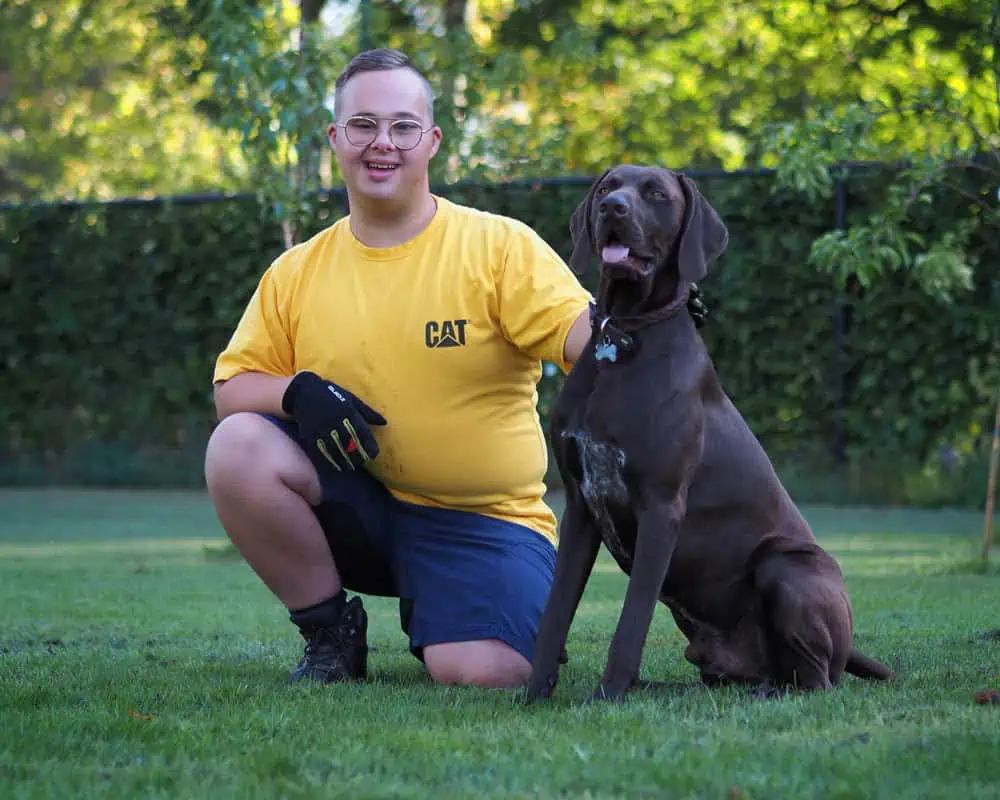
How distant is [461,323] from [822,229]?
21.6ft

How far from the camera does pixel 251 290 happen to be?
11.9 m

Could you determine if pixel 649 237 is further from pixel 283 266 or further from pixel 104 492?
pixel 104 492

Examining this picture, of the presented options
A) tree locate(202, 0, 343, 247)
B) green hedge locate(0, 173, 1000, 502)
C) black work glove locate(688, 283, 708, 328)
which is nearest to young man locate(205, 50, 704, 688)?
black work glove locate(688, 283, 708, 328)

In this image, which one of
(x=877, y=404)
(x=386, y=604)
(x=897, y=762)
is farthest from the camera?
(x=877, y=404)

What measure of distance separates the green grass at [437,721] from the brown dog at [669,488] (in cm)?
16

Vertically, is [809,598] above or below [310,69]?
below

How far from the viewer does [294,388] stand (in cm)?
412

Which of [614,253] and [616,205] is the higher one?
[616,205]

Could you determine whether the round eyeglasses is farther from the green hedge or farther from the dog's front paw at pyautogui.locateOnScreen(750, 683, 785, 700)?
the green hedge

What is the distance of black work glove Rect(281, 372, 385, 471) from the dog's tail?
141 cm

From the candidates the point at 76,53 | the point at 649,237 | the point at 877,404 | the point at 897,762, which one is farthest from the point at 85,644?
the point at 76,53

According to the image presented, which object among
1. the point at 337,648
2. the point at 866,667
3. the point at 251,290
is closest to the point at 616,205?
the point at 866,667

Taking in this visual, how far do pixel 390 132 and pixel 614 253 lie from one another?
3.19 feet

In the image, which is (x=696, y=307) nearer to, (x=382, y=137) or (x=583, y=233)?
(x=583, y=233)
